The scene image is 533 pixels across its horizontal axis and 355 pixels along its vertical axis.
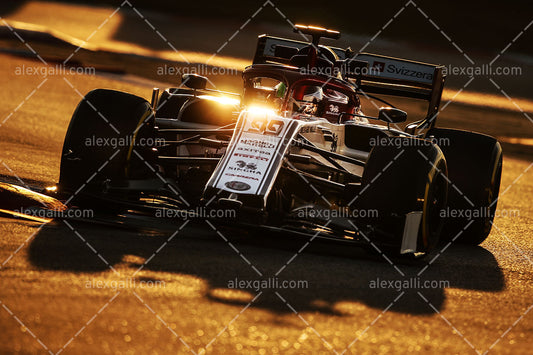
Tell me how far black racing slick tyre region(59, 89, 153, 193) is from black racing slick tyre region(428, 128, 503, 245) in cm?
288

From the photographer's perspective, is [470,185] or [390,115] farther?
[470,185]

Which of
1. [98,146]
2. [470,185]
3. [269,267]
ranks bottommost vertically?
[269,267]

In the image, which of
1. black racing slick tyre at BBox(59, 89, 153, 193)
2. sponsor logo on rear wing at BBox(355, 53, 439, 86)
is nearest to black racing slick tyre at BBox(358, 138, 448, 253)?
black racing slick tyre at BBox(59, 89, 153, 193)

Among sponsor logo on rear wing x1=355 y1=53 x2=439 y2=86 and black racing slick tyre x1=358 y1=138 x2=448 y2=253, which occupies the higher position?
sponsor logo on rear wing x1=355 y1=53 x2=439 y2=86

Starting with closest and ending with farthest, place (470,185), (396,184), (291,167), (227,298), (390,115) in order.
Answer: (227,298), (396,184), (291,167), (390,115), (470,185)

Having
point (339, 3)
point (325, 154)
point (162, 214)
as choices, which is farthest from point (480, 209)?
point (339, 3)

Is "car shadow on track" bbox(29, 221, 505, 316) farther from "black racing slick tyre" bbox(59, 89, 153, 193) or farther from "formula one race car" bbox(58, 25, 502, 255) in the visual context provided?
"black racing slick tyre" bbox(59, 89, 153, 193)

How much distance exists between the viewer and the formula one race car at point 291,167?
689cm

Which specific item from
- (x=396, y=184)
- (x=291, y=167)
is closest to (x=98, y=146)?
(x=291, y=167)

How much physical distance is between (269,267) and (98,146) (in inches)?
74.6

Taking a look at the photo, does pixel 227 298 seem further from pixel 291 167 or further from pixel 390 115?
pixel 390 115

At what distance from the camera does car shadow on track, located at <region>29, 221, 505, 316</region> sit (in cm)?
563

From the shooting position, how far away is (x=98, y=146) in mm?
7332

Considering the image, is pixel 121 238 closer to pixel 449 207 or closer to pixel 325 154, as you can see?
pixel 325 154
